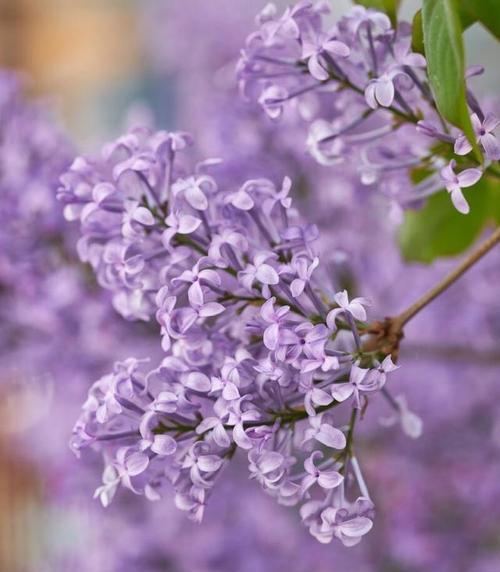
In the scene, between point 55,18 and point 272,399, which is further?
point 55,18

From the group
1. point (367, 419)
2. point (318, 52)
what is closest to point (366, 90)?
point (318, 52)

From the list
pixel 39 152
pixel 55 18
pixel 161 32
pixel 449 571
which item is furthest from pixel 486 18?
pixel 55 18

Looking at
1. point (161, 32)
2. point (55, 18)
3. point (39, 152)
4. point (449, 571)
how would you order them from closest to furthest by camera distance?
1. point (39, 152)
2. point (449, 571)
3. point (161, 32)
4. point (55, 18)

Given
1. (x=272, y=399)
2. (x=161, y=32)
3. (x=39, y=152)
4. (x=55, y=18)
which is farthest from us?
(x=55, y=18)

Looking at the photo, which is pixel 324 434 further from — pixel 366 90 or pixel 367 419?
pixel 367 419

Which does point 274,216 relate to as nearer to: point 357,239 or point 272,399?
point 272,399

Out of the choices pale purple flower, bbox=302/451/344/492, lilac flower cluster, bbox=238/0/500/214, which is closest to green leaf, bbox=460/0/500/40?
lilac flower cluster, bbox=238/0/500/214

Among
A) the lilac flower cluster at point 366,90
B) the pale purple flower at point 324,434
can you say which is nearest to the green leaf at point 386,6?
the lilac flower cluster at point 366,90

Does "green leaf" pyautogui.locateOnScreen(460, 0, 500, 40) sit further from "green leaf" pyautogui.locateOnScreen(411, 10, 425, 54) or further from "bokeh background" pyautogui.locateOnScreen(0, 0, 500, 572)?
"bokeh background" pyautogui.locateOnScreen(0, 0, 500, 572)
